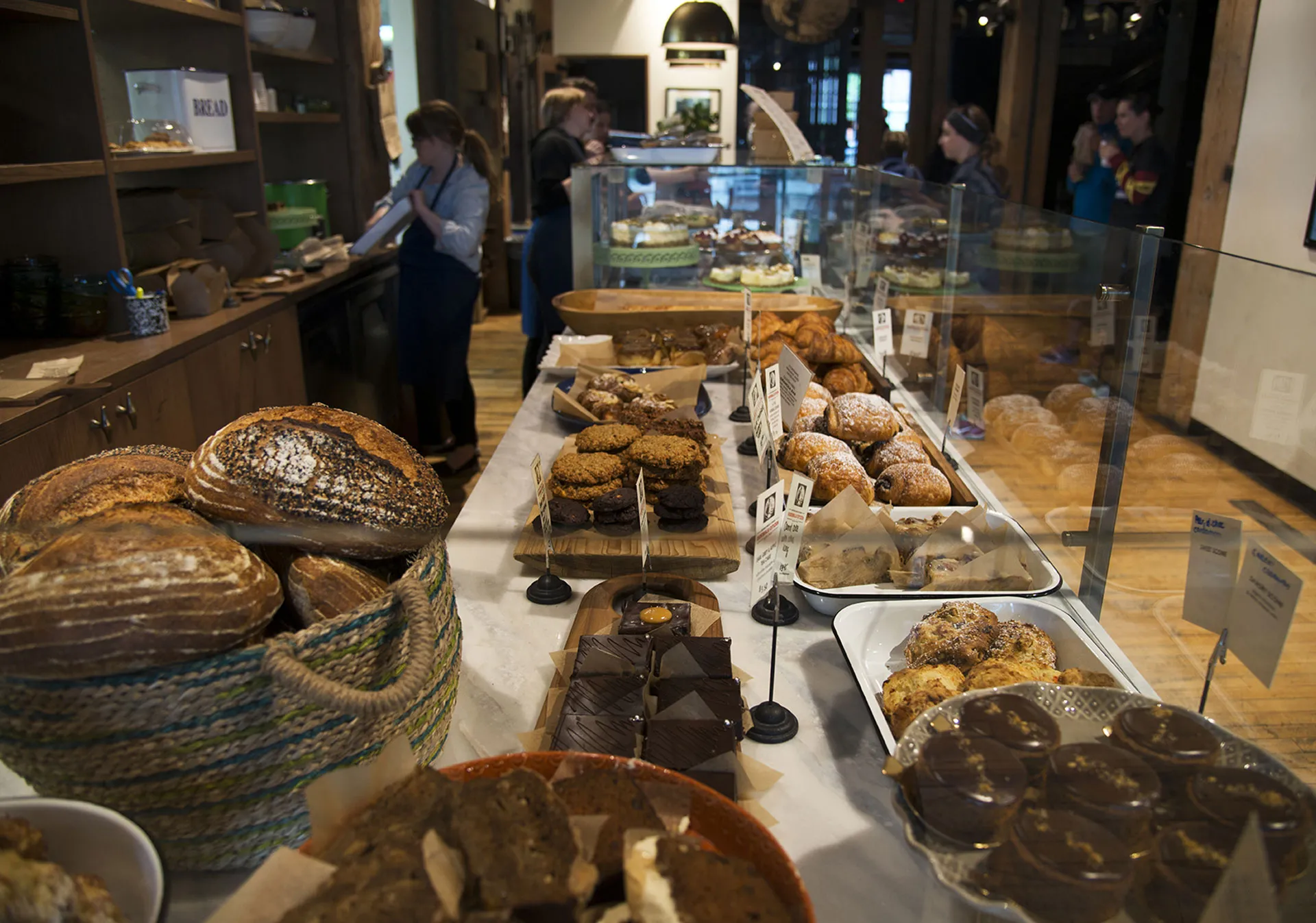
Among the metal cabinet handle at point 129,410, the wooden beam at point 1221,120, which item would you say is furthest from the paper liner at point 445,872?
the wooden beam at point 1221,120

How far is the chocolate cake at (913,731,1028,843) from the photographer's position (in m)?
0.63

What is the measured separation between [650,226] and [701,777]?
2.81 metres

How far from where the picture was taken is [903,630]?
121cm

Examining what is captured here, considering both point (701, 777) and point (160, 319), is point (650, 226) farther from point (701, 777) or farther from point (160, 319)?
point (701, 777)

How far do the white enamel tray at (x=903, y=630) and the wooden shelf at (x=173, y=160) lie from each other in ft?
8.90

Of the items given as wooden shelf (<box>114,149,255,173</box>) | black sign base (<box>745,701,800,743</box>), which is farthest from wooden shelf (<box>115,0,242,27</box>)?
black sign base (<box>745,701,800,743</box>)

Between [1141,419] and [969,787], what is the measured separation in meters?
0.94

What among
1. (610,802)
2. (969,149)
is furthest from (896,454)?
(969,149)

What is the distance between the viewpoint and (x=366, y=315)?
454 cm

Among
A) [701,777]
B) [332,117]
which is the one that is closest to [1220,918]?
[701,777]

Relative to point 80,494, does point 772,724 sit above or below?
below

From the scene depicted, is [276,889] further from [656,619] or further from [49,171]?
[49,171]

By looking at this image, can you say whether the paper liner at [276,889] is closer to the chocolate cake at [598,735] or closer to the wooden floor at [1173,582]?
the chocolate cake at [598,735]

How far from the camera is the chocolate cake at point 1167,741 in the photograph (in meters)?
0.66
